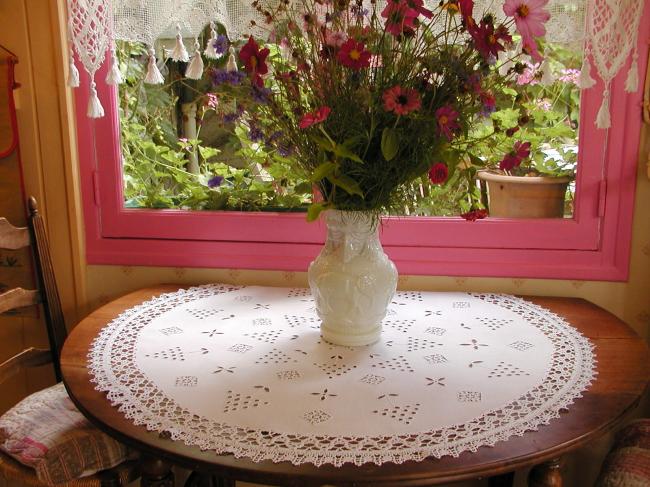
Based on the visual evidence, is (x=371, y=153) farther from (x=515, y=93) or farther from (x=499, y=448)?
(x=515, y=93)

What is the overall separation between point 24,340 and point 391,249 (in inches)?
44.9

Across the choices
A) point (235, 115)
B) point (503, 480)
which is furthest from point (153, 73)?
point (503, 480)

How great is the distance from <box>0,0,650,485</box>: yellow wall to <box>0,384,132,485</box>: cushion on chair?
51 centimetres

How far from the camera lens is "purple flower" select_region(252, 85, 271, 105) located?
1.19 meters

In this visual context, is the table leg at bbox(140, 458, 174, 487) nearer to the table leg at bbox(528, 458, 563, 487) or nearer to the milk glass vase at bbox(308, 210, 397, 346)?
the milk glass vase at bbox(308, 210, 397, 346)

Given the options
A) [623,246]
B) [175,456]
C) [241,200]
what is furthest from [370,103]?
[623,246]

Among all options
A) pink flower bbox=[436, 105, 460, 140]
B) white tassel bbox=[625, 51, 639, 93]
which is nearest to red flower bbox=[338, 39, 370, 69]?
pink flower bbox=[436, 105, 460, 140]

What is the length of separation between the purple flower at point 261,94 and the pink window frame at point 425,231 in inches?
25.5

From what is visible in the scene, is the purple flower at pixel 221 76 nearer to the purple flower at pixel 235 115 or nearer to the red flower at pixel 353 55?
the purple flower at pixel 235 115

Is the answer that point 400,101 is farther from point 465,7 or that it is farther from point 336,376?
point 336,376

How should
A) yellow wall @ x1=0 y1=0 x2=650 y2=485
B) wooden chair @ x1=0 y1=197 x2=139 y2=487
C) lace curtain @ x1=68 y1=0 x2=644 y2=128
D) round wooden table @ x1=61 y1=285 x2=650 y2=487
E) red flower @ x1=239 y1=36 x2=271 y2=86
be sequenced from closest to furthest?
1. round wooden table @ x1=61 y1=285 x2=650 y2=487
2. red flower @ x1=239 y1=36 x2=271 y2=86
3. wooden chair @ x1=0 y1=197 x2=139 y2=487
4. lace curtain @ x1=68 y1=0 x2=644 y2=128
5. yellow wall @ x1=0 y1=0 x2=650 y2=485

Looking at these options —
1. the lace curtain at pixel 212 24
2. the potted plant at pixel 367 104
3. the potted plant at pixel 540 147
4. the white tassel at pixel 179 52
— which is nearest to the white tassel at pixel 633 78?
the lace curtain at pixel 212 24

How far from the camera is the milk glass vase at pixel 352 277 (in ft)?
4.29

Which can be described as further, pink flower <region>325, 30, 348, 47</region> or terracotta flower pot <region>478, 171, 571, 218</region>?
terracotta flower pot <region>478, 171, 571, 218</region>
